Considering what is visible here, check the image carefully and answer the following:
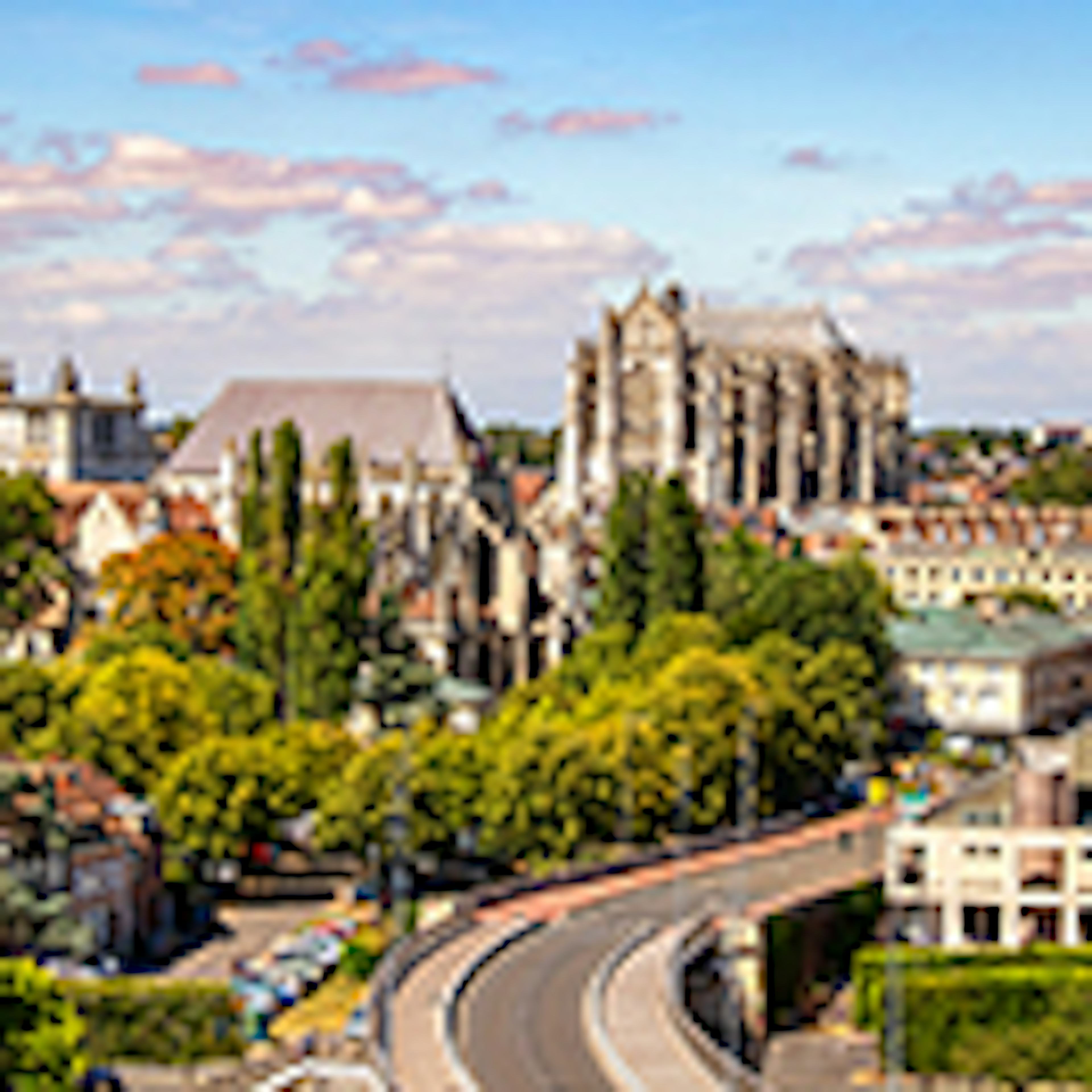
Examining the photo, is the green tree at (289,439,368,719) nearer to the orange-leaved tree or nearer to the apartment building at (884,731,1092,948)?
the orange-leaved tree

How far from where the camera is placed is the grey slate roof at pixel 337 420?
113 meters

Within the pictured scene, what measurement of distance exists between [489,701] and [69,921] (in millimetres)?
33880

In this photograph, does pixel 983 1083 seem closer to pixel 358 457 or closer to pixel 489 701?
pixel 489 701

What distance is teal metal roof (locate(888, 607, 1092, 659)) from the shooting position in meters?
92.6

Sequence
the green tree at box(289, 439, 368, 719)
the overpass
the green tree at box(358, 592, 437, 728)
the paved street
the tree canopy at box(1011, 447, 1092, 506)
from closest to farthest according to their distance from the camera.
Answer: the overpass → the paved street → the green tree at box(289, 439, 368, 719) → the green tree at box(358, 592, 437, 728) → the tree canopy at box(1011, 447, 1092, 506)

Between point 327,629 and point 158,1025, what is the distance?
98.8ft

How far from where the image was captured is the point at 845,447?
454 ft

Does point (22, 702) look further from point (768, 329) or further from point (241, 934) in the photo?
point (768, 329)

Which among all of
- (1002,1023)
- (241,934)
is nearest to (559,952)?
(1002,1023)

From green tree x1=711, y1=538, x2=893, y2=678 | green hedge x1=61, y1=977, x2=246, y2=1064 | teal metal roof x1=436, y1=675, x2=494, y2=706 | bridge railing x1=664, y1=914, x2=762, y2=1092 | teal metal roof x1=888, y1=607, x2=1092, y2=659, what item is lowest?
green hedge x1=61, y1=977, x2=246, y2=1064

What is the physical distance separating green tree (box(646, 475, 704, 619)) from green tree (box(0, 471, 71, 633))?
28.4 m

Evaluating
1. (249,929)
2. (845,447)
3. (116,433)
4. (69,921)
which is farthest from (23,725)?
(845,447)

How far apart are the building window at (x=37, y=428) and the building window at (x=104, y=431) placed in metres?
2.65

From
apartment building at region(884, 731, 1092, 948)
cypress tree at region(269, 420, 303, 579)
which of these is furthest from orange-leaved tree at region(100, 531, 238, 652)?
apartment building at region(884, 731, 1092, 948)
